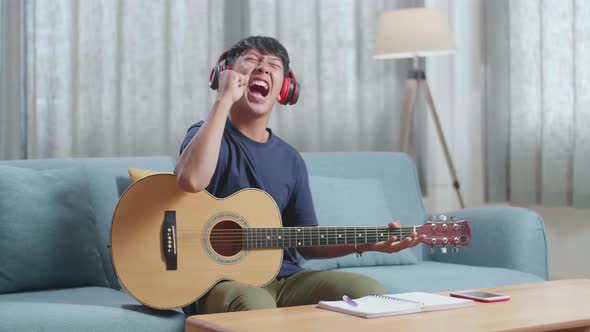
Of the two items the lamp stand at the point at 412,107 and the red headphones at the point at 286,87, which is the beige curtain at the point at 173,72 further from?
the red headphones at the point at 286,87

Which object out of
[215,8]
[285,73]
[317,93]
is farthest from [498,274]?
[215,8]

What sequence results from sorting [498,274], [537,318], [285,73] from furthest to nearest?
[498,274] < [285,73] < [537,318]

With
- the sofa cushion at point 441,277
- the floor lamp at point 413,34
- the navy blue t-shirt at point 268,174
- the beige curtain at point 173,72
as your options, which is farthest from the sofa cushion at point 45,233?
the floor lamp at point 413,34

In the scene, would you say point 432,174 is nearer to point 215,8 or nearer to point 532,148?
point 532,148

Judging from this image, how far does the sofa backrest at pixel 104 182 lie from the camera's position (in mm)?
2510

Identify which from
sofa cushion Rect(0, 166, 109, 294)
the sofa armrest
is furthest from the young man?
the sofa armrest

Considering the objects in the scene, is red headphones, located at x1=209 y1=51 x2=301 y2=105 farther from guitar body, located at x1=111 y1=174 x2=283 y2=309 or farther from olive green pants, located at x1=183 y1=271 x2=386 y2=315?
olive green pants, located at x1=183 y1=271 x2=386 y2=315

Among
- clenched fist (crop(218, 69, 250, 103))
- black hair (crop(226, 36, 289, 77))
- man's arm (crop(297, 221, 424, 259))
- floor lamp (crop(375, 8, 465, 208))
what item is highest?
floor lamp (crop(375, 8, 465, 208))

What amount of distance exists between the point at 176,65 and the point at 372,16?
106cm

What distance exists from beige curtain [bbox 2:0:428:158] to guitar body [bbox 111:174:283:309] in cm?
132

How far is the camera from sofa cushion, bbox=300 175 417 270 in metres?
2.90

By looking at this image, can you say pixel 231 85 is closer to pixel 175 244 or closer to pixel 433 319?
pixel 175 244

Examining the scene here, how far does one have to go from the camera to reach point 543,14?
3.74 m

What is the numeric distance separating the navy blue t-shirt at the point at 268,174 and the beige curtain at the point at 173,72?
1.14 meters
